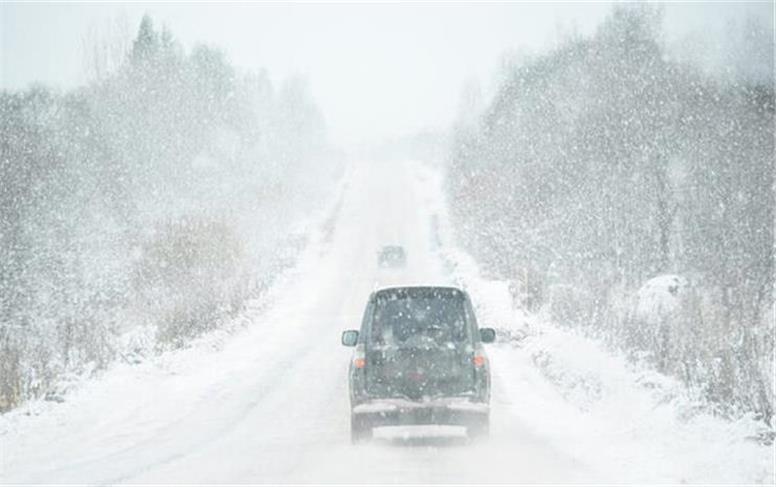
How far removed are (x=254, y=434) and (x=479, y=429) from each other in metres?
3.34

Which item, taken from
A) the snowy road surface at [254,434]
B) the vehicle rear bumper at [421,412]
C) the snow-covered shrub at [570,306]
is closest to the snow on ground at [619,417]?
the snowy road surface at [254,434]

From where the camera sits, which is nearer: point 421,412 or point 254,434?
point 421,412

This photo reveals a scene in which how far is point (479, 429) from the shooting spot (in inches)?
409

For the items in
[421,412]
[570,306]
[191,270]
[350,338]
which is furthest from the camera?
[191,270]

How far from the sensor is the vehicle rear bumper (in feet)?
33.5

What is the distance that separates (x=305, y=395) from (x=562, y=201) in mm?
30637

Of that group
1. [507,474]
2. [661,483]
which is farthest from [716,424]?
[507,474]

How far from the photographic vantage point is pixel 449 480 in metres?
8.42

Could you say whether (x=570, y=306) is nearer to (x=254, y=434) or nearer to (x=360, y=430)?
(x=254, y=434)

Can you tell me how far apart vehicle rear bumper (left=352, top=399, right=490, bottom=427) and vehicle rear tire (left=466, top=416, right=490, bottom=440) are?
1.7 inches

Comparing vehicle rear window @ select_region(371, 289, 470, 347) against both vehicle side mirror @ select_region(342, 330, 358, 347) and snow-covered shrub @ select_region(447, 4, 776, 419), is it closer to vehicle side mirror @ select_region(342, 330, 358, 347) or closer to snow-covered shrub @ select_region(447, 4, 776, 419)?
vehicle side mirror @ select_region(342, 330, 358, 347)

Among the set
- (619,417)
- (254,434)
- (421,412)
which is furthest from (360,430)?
(619,417)

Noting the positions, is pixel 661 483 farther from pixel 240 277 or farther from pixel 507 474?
pixel 240 277

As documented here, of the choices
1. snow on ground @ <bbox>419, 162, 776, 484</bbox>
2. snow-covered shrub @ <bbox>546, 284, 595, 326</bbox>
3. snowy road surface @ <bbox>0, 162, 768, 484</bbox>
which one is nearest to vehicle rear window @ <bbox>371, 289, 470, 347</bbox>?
snowy road surface @ <bbox>0, 162, 768, 484</bbox>
